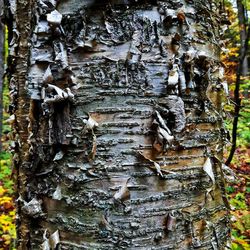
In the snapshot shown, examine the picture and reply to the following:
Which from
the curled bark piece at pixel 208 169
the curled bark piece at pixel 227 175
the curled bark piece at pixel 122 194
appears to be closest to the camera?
the curled bark piece at pixel 122 194

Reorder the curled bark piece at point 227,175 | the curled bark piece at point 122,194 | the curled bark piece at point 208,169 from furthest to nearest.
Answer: the curled bark piece at point 227,175
the curled bark piece at point 208,169
the curled bark piece at point 122,194

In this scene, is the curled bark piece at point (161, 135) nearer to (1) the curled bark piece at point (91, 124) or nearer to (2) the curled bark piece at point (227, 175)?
(1) the curled bark piece at point (91, 124)

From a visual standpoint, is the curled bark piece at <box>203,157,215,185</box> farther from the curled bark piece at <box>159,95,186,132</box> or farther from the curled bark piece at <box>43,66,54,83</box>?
the curled bark piece at <box>43,66,54,83</box>

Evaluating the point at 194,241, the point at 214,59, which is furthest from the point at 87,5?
the point at 194,241

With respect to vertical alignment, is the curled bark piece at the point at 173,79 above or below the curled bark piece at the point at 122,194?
above

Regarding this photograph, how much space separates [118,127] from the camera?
82 cm

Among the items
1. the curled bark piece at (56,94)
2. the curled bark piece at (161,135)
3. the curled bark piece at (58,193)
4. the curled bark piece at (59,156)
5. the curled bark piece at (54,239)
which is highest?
the curled bark piece at (56,94)

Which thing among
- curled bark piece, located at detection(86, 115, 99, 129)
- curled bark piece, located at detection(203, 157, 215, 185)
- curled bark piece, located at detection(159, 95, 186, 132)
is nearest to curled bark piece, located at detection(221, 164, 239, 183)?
curled bark piece, located at detection(203, 157, 215, 185)

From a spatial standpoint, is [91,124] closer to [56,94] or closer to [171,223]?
[56,94]

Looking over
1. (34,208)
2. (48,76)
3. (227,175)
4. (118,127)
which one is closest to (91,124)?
(118,127)

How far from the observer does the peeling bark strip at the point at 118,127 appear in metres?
0.81

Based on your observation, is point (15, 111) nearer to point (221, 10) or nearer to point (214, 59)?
point (214, 59)

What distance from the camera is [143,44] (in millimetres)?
839

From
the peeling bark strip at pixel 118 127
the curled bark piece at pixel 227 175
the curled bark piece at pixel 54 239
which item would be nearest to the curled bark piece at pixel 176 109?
the peeling bark strip at pixel 118 127
